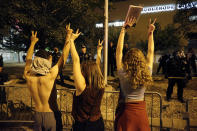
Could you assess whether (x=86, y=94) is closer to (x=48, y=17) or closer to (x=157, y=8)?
(x=48, y=17)

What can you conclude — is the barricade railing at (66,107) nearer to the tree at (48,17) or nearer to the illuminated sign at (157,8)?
the tree at (48,17)

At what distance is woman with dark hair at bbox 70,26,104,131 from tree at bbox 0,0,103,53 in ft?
14.6

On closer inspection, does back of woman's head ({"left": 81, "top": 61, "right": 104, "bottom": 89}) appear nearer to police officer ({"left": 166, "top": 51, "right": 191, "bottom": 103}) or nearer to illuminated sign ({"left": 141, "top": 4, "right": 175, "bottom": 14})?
police officer ({"left": 166, "top": 51, "right": 191, "bottom": 103})

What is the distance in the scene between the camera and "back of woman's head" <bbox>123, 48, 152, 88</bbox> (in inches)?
81.7

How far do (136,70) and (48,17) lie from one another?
514 cm

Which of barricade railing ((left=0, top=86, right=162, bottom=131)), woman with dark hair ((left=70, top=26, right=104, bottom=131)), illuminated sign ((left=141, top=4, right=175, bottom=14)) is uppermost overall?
illuminated sign ((left=141, top=4, right=175, bottom=14))

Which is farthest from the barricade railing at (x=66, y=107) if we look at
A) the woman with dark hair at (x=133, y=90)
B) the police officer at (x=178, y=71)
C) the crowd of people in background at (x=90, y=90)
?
the woman with dark hair at (x=133, y=90)

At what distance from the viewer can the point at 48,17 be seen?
6.28 m

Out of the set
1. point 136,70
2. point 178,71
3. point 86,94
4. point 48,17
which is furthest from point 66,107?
point 178,71

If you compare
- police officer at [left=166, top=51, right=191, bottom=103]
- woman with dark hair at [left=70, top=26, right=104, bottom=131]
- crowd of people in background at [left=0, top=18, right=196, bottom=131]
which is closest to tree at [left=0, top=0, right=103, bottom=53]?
police officer at [left=166, top=51, right=191, bottom=103]

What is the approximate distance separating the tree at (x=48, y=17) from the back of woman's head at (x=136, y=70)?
15.4 ft

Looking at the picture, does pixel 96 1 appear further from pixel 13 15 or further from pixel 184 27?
pixel 184 27

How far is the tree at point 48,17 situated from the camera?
5.95m

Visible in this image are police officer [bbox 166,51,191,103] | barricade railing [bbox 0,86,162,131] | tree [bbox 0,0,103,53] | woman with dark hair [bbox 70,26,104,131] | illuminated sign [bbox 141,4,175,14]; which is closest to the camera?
woman with dark hair [bbox 70,26,104,131]
